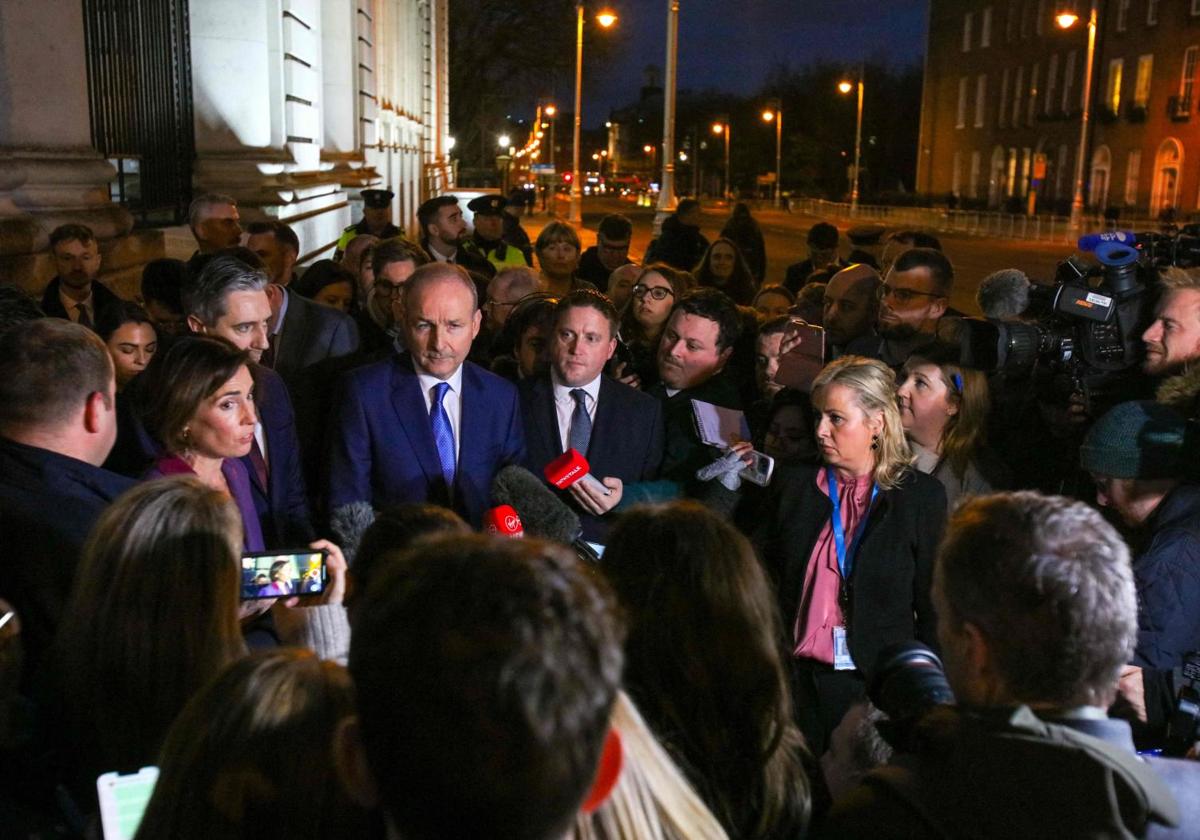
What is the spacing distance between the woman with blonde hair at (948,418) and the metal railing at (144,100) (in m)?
6.14

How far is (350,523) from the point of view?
3479mm

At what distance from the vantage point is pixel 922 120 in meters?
74.1

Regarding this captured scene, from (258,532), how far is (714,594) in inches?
73.9

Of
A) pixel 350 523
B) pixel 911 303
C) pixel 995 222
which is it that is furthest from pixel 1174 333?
pixel 995 222

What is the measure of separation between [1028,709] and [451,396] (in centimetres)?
259

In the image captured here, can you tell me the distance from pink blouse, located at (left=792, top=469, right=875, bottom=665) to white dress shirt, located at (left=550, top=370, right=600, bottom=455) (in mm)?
993

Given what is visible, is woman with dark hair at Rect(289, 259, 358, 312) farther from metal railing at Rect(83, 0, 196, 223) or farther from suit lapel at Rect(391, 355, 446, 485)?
metal railing at Rect(83, 0, 196, 223)

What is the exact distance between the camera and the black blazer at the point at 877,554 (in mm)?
3377

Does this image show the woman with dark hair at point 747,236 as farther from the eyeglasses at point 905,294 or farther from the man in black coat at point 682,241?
the eyeglasses at point 905,294

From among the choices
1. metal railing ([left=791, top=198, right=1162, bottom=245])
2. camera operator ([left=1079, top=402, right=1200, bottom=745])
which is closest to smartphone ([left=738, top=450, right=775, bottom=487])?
camera operator ([left=1079, top=402, right=1200, bottom=745])

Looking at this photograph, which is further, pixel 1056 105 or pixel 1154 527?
pixel 1056 105

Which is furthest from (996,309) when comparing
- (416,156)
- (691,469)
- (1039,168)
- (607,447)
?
(1039,168)

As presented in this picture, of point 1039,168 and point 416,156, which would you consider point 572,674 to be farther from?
point 1039,168

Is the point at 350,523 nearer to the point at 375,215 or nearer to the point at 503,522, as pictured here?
the point at 503,522
